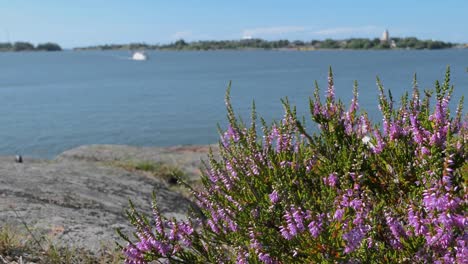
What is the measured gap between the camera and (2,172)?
929cm

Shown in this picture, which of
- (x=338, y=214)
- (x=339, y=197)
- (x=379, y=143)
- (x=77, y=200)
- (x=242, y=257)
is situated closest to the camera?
(x=338, y=214)

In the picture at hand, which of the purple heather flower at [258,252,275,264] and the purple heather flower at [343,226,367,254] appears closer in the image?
the purple heather flower at [343,226,367,254]

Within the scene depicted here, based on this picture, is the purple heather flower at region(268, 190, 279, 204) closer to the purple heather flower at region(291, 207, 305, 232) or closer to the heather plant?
the heather plant

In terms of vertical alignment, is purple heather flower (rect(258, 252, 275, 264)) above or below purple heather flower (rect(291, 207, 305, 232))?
below

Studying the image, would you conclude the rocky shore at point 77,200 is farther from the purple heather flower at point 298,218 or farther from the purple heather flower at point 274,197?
the purple heather flower at point 298,218

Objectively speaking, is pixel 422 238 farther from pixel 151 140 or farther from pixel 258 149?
pixel 151 140

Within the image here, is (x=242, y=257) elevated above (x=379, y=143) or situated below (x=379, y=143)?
below

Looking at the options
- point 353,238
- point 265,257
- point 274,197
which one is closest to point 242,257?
point 265,257

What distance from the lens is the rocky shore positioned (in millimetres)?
6082

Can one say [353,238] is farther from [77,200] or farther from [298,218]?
[77,200]

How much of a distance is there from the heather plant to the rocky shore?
6.44 feet

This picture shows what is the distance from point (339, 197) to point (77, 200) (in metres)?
5.63

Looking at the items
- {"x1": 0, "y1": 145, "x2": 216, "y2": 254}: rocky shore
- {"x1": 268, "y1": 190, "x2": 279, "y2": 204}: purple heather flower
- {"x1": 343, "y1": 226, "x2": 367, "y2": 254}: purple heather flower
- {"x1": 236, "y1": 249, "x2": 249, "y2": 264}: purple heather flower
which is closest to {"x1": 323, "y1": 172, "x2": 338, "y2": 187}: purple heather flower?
{"x1": 268, "y1": 190, "x2": 279, "y2": 204}: purple heather flower

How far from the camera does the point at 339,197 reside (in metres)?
3.51
